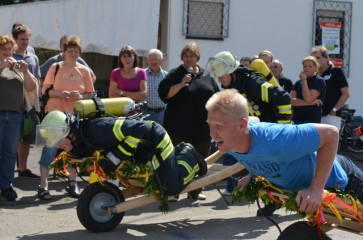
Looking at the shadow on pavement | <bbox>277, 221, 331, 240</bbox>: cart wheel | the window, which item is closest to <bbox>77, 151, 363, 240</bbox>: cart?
the shadow on pavement

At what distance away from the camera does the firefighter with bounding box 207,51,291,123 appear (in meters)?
6.18

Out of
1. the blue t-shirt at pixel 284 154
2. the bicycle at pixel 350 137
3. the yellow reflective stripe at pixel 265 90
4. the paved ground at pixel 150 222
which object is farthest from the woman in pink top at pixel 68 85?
the bicycle at pixel 350 137

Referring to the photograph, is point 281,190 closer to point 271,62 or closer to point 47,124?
point 47,124

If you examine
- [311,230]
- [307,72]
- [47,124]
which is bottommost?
[311,230]

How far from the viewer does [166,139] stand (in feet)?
18.8

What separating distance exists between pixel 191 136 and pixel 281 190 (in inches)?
131

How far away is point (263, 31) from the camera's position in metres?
12.4

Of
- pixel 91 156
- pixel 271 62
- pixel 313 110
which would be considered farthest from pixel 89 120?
pixel 271 62

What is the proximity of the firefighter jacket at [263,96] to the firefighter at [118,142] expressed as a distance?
3.56 feet

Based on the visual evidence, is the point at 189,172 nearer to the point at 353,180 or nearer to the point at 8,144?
the point at 353,180

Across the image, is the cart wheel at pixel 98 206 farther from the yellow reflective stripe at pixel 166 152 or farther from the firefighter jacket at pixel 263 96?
the firefighter jacket at pixel 263 96

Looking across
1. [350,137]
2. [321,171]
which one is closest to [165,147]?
[321,171]

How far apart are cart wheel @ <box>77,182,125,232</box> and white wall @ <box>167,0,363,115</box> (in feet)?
21.0

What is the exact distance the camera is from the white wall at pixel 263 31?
11.9 m
